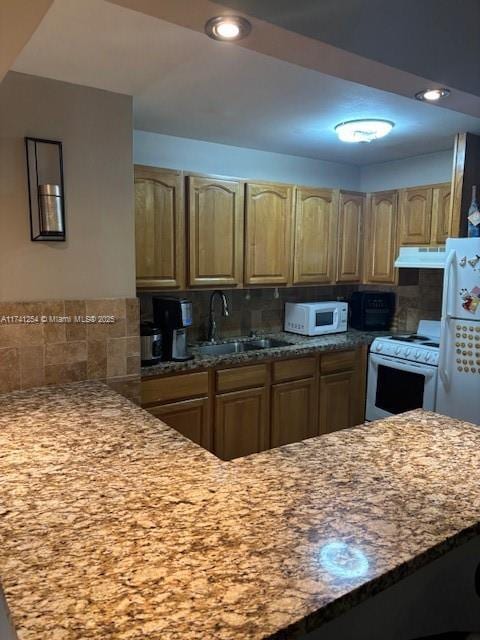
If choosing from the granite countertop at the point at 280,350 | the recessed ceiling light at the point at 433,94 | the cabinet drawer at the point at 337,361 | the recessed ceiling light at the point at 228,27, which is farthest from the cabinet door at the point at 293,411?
the recessed ceiling light at the point at 228,27

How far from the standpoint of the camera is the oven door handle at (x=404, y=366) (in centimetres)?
330

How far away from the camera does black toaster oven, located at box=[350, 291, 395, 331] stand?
4116 millimetres

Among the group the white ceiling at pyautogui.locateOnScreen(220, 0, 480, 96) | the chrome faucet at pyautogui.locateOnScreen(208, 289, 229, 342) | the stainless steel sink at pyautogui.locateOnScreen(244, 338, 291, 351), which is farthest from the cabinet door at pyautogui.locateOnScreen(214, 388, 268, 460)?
the white ceiling at pyautogui.locateOnScreen(220, 0, 480, 96)

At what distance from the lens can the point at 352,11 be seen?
1.26m

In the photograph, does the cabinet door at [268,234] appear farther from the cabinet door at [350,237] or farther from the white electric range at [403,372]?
the white electric range at [403,372]

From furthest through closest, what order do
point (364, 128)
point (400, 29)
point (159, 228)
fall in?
point (159, 228), point (364, 128), point (400, 29)

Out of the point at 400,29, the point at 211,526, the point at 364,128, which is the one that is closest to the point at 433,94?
the point at 400,29

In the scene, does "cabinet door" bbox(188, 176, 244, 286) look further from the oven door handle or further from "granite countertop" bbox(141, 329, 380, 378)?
the oven door handle

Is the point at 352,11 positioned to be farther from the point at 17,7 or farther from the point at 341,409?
the point at 341,409

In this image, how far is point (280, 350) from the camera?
3.30m

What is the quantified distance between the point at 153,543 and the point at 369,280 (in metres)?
A: 3.51

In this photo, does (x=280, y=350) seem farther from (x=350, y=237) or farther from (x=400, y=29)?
(x=400, y=29)

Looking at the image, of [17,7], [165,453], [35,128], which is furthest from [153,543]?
[35,128]

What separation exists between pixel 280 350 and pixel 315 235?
107cm
